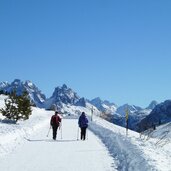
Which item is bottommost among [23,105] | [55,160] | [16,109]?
[55,160]

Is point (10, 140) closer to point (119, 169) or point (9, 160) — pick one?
point (9, 160)

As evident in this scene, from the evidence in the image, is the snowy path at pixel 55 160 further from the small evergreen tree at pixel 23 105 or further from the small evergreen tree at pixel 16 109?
the small evergreen tree at pixel 16 109

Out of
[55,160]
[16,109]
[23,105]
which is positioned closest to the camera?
[55,160]

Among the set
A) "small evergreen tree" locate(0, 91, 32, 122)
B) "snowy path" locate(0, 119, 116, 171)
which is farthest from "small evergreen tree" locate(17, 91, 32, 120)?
"snowy path" locate(0, 119, 116, 171)

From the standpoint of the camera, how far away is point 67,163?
Result: 1554 centimetres

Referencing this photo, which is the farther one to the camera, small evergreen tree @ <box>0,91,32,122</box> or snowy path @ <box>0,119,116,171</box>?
small evergreen tree @ <box>0,91,32,122</box>

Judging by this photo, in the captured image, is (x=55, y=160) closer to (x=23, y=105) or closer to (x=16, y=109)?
(x=23, y=105)

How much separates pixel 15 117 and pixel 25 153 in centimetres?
2741

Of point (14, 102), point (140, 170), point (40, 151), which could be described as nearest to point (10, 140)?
point (40, 151)

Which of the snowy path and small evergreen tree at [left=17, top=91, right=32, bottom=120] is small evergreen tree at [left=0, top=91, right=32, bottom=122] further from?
the snowy path

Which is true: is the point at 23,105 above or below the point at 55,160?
above

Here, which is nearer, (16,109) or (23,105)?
(23,105)

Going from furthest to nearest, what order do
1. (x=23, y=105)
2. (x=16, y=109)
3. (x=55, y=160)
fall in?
(x=16, y=109) < (x=23, y=105) < (x=55, y=160)

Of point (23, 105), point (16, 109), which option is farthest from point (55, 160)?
point (16, 109)
